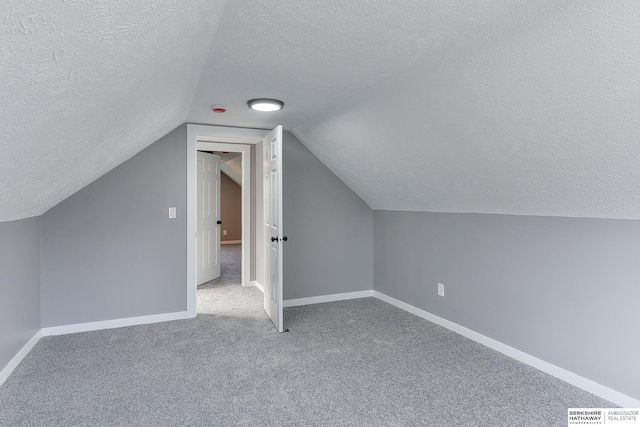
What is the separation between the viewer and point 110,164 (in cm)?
312

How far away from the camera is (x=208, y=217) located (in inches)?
211

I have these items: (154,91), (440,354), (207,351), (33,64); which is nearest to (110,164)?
(154,91)

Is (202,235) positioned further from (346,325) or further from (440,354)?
(440,354)

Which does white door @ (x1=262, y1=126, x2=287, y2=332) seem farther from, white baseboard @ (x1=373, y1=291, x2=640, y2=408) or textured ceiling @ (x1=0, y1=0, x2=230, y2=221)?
white baseboard @ (x1=373, y1=291, x2=640, y2=408)

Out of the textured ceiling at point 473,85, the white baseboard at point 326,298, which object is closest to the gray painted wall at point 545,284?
the textured ceiling at point 473,85

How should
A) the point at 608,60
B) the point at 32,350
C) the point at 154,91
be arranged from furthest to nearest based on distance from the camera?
the point at 32,350 < the point at 154,91 < the point at 608,60

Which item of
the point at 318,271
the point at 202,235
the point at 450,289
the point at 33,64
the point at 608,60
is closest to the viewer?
the point at 33,64

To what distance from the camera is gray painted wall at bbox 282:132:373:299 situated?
418 centimetres

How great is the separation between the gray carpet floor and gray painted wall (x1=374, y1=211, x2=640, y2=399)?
0.68 ft

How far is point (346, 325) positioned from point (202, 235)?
272cm

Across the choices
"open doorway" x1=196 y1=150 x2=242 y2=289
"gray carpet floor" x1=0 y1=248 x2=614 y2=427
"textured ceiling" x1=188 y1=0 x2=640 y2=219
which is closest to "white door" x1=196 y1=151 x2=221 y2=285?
"open doorway" x1=196 y1=150 x2=242 y2=289

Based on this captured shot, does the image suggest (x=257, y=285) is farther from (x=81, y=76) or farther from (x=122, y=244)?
(x=81, y=76)

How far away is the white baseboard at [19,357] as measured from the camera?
237cm

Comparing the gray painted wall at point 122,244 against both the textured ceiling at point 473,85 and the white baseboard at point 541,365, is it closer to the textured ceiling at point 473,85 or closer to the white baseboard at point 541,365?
the textured ceiling at point 473,85
